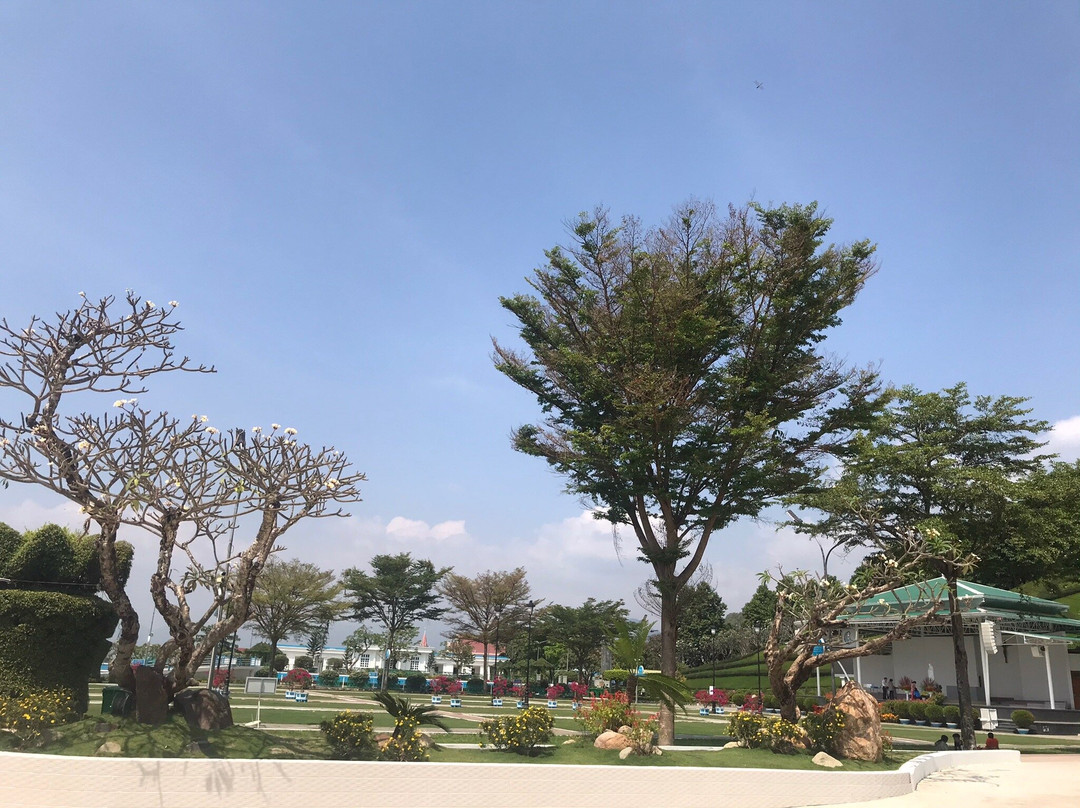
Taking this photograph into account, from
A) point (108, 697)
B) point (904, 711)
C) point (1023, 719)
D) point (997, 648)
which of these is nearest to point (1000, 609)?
point (997, 648)

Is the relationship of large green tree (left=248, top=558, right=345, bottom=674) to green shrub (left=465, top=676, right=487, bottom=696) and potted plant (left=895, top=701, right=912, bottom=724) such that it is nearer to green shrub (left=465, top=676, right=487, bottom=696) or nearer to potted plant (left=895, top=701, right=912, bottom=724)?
green shrub (left=465, top=676, right=487, bottom=696)

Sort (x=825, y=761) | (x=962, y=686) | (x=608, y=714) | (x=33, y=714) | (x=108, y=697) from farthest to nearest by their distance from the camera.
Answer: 1. (x=962, y=686)
2. (x=608, y=714)
3. (x=825, y=761)
4. (x=108, y=697)
5. (x=33, y=714)

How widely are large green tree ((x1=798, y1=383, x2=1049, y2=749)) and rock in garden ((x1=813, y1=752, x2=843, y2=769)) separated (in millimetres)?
7138

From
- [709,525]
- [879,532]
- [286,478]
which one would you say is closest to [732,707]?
[879,532]

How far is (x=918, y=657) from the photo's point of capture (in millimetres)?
39750

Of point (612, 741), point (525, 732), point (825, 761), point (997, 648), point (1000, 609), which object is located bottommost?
point (825, 761)

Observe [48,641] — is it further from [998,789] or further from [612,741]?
[998,789]

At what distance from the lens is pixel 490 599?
48.1m

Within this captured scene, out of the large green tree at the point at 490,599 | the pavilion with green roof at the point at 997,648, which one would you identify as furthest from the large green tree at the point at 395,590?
the pavilion with green roof at the point at 997,648

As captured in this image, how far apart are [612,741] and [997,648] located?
27.2m

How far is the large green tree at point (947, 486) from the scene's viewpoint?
2116 cm

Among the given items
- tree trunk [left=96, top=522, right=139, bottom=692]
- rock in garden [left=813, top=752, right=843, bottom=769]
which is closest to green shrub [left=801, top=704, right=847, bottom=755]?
rock in garden [left=813, top=752, right=843, bottom=769]

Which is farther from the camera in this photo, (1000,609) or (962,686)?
(1000,609)

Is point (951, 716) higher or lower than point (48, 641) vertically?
lower
